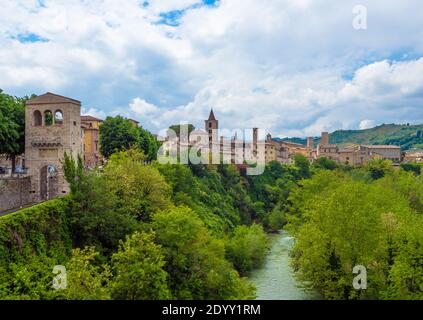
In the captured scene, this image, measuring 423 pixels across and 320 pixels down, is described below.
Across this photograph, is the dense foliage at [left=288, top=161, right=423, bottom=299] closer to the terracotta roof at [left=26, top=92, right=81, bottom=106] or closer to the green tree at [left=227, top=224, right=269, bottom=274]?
the green tree at [left=227, top=224, right=269, bottom=274]

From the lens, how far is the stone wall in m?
33.2

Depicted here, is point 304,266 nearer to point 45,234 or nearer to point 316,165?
point 45,234

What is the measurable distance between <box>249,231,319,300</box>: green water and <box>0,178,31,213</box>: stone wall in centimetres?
2166

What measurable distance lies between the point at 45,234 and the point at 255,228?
33.1 meters

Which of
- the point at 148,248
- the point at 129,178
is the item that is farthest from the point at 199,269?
the point at 129,178

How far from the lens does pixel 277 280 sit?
1686 inches

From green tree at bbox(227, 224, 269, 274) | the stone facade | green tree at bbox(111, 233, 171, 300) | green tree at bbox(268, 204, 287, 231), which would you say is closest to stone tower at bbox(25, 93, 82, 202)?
green tree at bbox(111, 233, 171, 300)

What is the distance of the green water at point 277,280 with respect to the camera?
36972 millimetres

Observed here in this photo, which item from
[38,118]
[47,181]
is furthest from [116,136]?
[47,181]

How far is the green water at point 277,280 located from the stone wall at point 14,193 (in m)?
21.7

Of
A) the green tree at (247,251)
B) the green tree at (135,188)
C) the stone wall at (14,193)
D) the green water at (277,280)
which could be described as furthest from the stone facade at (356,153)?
the stone wall at (14,193)

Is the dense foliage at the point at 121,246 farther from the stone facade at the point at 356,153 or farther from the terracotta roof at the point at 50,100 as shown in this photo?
the stone facade at the point at 356,153

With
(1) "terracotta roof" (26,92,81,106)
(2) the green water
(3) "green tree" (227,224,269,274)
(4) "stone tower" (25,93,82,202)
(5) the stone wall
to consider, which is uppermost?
(1) "terracotta roof" (26,92,81,106)

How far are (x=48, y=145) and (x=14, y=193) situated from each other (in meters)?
4.96
